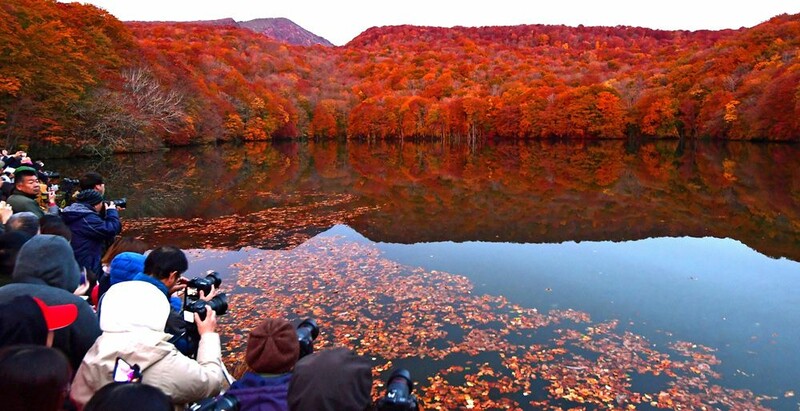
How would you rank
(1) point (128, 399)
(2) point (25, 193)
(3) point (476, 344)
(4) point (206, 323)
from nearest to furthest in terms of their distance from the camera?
(1) point (128, 399), (4) point (206, 323), (3) point (476, 344), (2) point (25, 193)

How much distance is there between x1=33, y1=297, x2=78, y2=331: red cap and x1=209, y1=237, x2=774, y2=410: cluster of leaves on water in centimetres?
340

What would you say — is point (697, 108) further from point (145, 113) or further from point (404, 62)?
point (404, 62)

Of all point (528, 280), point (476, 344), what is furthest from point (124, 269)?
point (528, 280)

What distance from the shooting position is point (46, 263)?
3760mm

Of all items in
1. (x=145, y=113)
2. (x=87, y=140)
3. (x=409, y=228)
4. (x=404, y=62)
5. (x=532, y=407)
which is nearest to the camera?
(x=532, y=407)

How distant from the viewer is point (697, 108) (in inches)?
2938

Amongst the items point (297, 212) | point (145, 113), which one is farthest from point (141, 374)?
point (145, 113)

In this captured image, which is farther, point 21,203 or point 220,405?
point 21,203

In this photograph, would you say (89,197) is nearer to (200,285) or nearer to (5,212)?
(5,212)

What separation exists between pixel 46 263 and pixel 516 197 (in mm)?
20719

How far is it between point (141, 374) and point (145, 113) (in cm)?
5150

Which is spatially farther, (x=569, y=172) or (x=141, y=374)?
(x=569, y=172)

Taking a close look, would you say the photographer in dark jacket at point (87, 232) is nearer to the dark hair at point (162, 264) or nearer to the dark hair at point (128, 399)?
the dark hair at point (162, 264)

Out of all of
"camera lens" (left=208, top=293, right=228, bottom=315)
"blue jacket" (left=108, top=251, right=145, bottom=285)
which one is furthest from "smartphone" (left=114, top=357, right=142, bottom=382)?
"blue jacket" (left=108, top=251, right=145, bottom=285)
